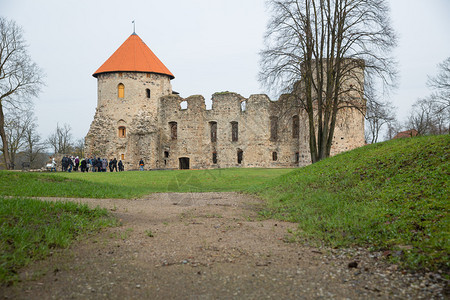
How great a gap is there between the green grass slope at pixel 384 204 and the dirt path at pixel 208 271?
17.1 inches

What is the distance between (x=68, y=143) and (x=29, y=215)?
66.2 m

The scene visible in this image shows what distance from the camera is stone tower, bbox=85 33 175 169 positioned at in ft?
113

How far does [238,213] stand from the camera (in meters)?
8.11

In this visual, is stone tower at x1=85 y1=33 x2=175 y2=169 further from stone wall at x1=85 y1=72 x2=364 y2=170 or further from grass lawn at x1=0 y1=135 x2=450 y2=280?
grass lawn at x1=0 y1=135 x2=450 y2=280

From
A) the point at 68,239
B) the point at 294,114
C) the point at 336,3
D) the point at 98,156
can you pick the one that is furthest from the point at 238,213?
the point at 98,156

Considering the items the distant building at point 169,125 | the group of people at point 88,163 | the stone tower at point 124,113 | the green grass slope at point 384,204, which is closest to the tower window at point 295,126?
the distant building at point 169,125

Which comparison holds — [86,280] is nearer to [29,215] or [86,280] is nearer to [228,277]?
[228,277]

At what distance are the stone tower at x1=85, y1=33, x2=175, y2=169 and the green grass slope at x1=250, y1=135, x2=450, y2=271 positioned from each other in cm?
2507

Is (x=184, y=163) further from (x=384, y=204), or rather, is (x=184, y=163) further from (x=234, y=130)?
(x=384, y=204)

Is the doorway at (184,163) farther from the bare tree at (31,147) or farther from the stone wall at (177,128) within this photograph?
the bare tree at (31,147)

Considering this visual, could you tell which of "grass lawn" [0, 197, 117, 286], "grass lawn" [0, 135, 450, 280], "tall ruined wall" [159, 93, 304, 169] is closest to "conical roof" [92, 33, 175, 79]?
"tall ruined wall" [159, 93, 304, 169]

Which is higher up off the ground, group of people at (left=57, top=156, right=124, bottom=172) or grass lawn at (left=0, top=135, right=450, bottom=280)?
group of people at (left=57, top=156, right=124, bottom=172)

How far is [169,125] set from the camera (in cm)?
3588

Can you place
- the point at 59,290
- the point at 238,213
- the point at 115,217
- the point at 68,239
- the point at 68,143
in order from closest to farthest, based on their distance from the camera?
the point at 59,290 < the point at 68,239 < the point at 115,217 < the point at 238,213 < the point at 68,143
